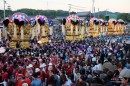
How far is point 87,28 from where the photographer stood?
47.0m

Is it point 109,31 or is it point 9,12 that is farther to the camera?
point 9,12

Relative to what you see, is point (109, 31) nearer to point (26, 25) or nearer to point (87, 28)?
point (87, 28)

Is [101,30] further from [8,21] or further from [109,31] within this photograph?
A: [8,21]

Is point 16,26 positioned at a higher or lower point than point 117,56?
higher

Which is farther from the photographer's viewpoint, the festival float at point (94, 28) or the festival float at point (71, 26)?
the festival float at point (94, 28)

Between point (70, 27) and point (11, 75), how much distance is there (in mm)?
19125

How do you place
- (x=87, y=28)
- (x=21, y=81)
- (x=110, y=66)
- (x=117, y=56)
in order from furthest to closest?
(x=87, y=28), (x=117, y=56), (x=110, y=66), (x=21, y=81)

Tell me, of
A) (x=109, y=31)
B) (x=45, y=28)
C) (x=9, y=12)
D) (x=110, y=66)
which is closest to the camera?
(x=110, y=66)

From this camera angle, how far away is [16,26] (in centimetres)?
2595

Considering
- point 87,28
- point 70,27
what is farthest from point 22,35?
point 87,28

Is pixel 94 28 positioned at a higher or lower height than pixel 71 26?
lower

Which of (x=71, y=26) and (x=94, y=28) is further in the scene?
(x=94, y=28)

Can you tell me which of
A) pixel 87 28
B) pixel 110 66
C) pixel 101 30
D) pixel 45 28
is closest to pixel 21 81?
pixel 110 66

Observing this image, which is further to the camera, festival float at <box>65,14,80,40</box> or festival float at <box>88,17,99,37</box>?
festival float at <box>88,17,99,37</box>
